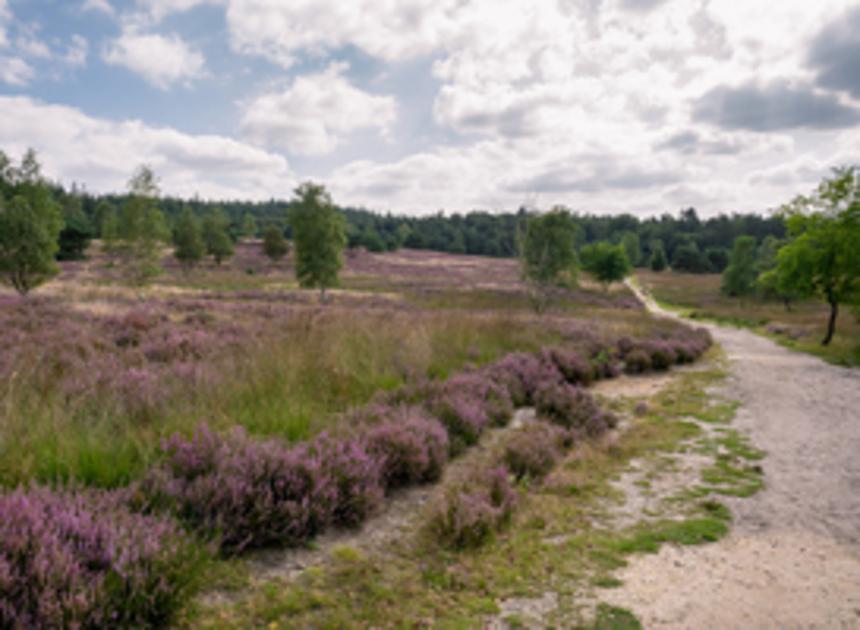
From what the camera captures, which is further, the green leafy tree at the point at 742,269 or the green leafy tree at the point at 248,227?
the green leafy tree at the point at 248,227

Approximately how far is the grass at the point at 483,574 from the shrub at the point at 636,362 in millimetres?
8774

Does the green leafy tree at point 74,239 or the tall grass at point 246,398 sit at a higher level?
the green leafy tree at point 74,239

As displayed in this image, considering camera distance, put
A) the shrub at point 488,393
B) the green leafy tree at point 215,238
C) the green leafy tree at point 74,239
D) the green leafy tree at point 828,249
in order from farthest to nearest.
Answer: the green leafy tree at point 215,238, the green leafy tree at point 74,239, the green leafy tree at point 828,249, the shrub at point 488,393

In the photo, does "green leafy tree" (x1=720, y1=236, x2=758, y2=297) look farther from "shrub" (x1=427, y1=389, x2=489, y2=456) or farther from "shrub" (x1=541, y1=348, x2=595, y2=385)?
"shrub" (x1=427, y1=389, x2=489, y2=456)

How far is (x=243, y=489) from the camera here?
3576 mm

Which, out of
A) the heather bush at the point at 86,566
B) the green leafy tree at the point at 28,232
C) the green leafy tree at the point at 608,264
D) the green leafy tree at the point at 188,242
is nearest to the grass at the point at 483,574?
the heather bush at the point at 86,566

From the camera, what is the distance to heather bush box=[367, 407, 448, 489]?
4.90 meters

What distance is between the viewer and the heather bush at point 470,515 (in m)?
3.81

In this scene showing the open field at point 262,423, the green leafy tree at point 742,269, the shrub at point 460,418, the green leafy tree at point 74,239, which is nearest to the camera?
the open field at point 262,423

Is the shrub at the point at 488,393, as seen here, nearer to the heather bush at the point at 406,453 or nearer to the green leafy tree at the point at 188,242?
the heather bush at the point at 406,453

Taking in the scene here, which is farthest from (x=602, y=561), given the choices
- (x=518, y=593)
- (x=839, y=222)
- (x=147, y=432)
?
(x=839, y=222)

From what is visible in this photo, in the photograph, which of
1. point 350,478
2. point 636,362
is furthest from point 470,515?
point 636,362

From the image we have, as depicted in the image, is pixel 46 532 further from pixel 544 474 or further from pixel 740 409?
pixel 740 409

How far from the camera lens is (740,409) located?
9430 millimetres
